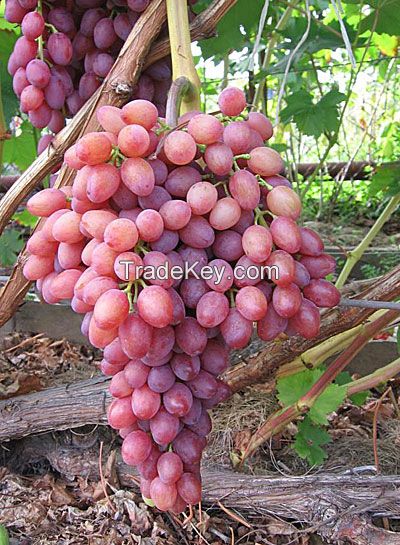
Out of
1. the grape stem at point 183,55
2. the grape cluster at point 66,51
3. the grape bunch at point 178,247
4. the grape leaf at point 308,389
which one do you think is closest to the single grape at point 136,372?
the grape bunch at point 178,247

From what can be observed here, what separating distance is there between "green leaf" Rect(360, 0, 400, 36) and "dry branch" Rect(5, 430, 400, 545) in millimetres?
891

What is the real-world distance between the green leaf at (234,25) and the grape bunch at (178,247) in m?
0.64

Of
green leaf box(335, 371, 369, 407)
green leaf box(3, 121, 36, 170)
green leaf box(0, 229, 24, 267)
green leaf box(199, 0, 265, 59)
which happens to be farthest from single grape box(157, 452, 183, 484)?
green leaf box(0, 229, 24, 267)

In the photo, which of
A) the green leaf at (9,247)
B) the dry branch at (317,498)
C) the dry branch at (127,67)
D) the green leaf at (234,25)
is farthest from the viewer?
the green leaf at (9,247)

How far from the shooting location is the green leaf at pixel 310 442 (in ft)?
3.26

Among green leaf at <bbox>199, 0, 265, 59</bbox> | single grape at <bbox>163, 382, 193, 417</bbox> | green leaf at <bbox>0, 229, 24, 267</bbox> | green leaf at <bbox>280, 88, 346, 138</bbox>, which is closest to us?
single grape at <bbox>163, 382, 193, 417</bbox>

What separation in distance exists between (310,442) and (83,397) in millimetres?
384

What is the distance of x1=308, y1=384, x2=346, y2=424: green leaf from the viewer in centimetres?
93

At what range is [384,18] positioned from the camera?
1.28 metres

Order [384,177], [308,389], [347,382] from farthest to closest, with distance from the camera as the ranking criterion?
[384,177] < [347,382] < [308,389]

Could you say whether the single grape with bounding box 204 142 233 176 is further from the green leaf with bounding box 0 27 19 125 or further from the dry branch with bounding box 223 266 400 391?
the green leaf with bounding box 0 27 19 125

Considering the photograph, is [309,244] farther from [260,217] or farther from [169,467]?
[169,467]

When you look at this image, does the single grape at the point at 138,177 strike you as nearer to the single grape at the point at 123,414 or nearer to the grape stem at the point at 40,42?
the single grape at the point at 123,414

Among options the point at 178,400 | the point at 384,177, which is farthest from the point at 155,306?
the point at 384,177
